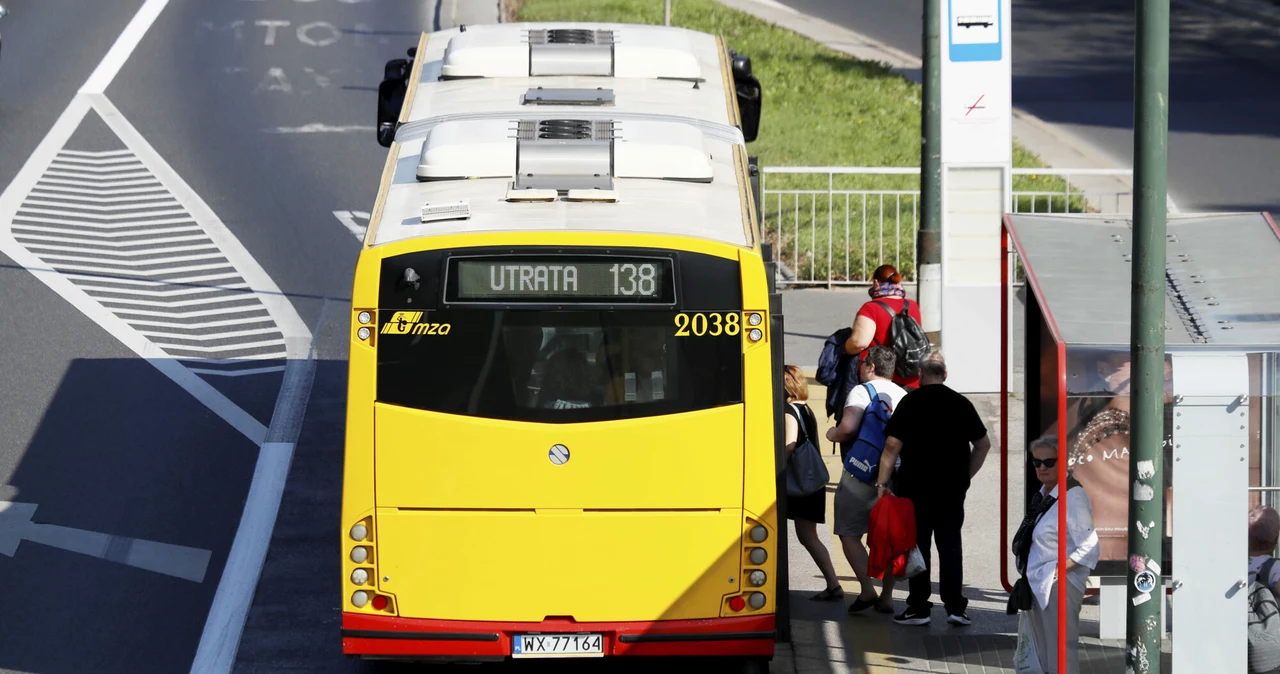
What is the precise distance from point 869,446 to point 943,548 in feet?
2.38

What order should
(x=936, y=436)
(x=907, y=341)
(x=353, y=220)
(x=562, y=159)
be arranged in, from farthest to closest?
(x=353, y=220) < (x=907, y=341) < (x=936, y=436) < (x=562, y=159)

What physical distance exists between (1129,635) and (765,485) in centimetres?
208

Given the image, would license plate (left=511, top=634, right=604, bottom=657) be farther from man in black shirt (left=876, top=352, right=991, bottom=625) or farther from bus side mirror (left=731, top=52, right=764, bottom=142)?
bus side mirror (left=731, top=52, right=764, bottom=142)

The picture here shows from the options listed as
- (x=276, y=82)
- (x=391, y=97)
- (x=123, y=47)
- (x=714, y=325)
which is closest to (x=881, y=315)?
(x=714, y=325)

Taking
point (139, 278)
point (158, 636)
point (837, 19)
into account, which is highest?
point (837, 19)

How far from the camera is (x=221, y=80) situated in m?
25.4

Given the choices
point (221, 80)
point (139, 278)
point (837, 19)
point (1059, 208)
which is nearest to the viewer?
point (139, 278)

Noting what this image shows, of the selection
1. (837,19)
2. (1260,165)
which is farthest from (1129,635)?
(837,19)

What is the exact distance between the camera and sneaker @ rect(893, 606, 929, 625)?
374 inches

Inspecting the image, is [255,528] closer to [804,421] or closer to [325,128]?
[804,421]

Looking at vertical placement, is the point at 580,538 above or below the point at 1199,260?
below

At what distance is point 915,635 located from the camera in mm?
9430

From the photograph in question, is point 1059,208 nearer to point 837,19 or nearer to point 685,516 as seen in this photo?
point 685,516

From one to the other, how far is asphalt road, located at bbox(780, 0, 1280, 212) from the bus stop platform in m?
11.7
